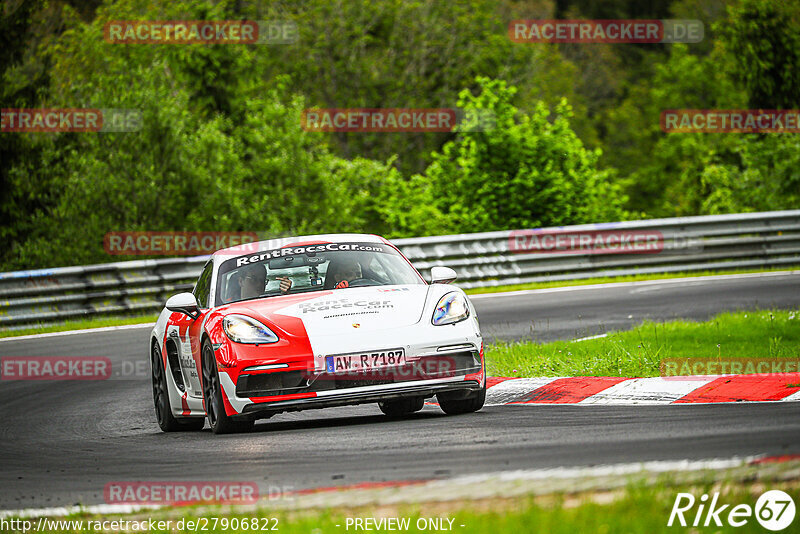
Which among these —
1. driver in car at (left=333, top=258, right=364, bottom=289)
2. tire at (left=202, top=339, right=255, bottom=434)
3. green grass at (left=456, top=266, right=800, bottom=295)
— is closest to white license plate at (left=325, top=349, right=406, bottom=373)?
tire at (left=202, top=339, right=255, bottom=434)

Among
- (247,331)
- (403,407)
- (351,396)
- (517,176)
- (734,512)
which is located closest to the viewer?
(734,512)

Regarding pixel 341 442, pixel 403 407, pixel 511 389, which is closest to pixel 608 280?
pixel 511 389

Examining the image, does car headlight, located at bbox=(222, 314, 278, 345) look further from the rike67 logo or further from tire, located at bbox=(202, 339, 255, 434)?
the rike67 logo

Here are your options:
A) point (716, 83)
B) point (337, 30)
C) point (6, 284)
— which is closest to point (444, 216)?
point (6, 284)

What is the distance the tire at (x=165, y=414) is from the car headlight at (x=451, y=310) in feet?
7.33

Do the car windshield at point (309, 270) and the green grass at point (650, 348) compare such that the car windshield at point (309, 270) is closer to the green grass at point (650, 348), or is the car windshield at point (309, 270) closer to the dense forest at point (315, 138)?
the green grass at point (650, 348)

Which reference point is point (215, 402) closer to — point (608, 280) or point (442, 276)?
point (442, 276)

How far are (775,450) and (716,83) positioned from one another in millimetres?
54704

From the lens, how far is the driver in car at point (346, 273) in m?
9.38

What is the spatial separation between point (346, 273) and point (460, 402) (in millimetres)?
1345

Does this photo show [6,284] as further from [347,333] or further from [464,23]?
[464,23]

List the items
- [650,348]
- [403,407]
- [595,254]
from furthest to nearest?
[595,254] < [650,348] < [403,407]

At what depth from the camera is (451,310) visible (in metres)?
8.77

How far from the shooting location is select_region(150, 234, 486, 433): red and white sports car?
27.1 ft
